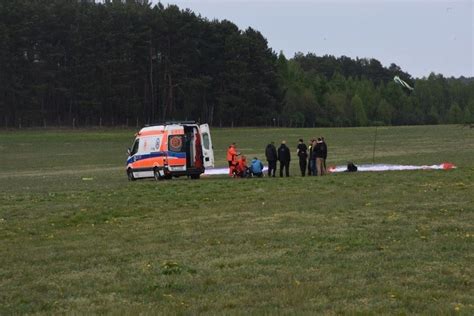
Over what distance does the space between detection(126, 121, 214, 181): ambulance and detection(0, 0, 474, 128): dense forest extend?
69.2 metres

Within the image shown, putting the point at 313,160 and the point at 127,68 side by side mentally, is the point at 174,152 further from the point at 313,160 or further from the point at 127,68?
the point at 127,68

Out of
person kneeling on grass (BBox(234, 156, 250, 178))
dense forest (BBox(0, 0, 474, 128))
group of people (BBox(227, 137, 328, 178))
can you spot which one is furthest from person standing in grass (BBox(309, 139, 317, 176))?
dense forest (BBox(0, 0, 474, 128))

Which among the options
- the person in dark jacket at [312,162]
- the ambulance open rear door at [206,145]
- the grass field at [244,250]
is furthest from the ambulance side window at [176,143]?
the grass field at [244,250]

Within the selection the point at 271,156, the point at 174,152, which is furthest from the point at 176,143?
the point at 271,156

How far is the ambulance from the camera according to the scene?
3291 cm

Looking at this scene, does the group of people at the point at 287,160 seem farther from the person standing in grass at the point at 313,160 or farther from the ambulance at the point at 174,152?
the ambulance at the point at 174,152

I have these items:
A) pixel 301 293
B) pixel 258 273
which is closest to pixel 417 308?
pixel 301 293

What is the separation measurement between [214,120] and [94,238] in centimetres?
10447

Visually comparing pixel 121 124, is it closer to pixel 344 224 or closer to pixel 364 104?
pixel 364 104

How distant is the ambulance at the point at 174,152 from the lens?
32.9m

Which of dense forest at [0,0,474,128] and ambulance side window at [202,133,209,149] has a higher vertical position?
dense forest at [0,0,474,128]

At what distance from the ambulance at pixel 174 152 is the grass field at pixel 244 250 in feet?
26.5

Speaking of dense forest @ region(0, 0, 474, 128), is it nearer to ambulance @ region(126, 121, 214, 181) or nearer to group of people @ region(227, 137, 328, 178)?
ambulance @ region(126, 121, 214, 181)

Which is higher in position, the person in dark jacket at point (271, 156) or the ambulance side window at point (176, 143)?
the ambulance side window at point (176, 143)
